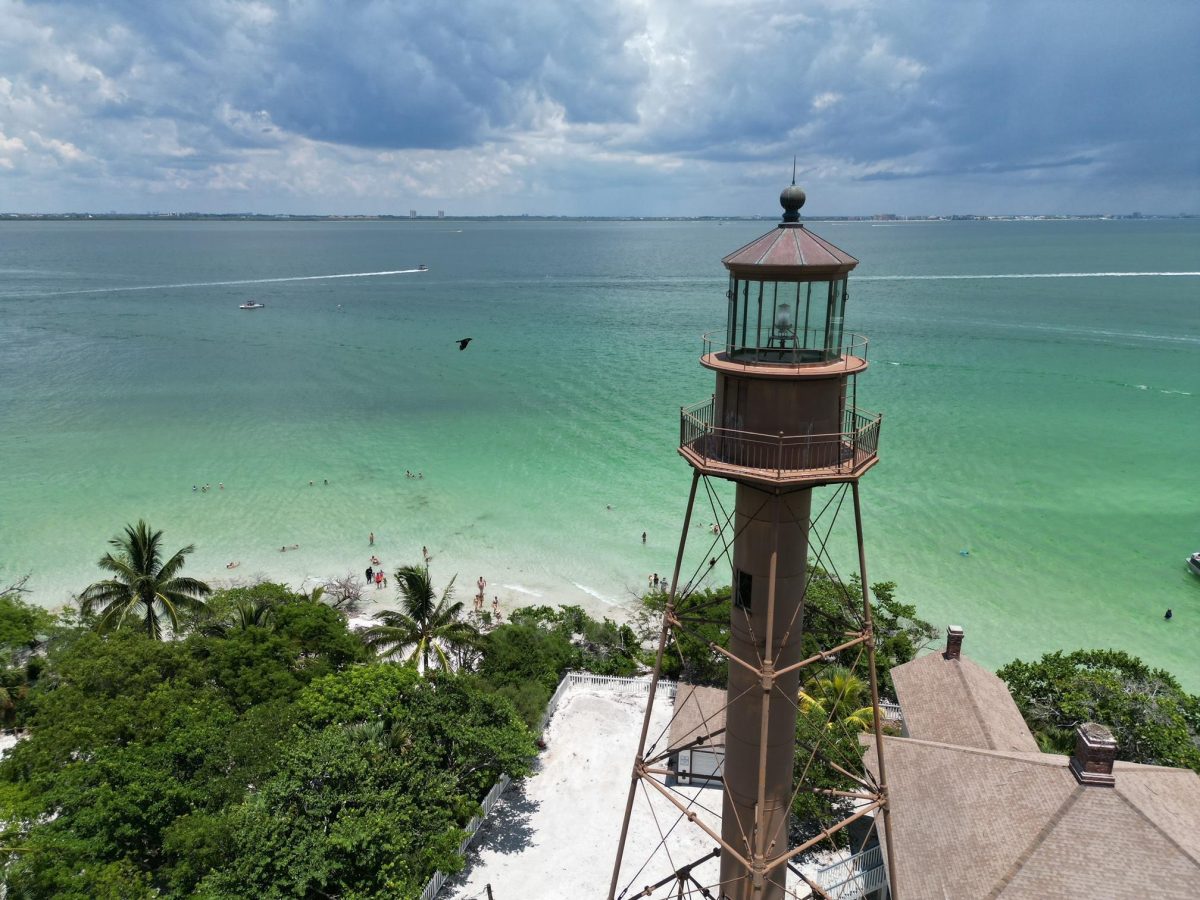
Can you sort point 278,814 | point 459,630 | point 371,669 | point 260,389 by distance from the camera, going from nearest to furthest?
point 278,814 → point 371,669 → point 459,630 → point 260,389

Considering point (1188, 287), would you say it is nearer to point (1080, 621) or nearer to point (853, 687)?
point (1080, 621)

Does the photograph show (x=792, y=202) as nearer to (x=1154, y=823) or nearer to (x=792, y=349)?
(x=792, y=349)

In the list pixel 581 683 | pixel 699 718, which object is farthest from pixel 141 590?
pixel 699 718

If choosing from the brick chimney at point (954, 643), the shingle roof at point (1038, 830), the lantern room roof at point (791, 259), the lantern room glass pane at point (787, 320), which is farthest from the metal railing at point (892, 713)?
the lantern room roof at point (791, 259)

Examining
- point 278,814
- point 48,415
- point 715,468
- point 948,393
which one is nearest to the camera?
point 715,468

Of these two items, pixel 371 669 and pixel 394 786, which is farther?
pixel 371 669

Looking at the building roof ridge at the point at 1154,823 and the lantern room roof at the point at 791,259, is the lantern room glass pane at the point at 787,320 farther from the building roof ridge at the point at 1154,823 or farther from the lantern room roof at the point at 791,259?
the building roof ridge at the point at 1154,823

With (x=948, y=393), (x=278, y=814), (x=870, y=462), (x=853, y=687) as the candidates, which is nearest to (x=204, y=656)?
(x=278, y=814)
